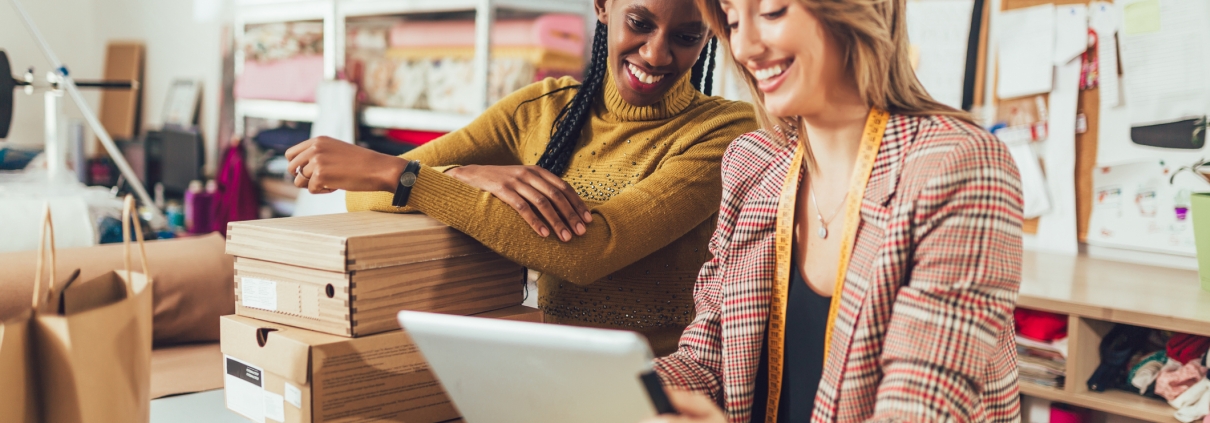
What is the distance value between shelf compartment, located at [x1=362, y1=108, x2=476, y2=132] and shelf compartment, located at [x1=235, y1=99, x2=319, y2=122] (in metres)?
0.40

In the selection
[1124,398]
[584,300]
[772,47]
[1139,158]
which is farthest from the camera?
[1139,158]

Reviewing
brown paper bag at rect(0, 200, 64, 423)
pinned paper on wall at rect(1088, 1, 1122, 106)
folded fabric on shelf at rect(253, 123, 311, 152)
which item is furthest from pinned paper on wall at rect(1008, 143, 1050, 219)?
folded fabric on shelf at rect(253, 123, 311, 152)

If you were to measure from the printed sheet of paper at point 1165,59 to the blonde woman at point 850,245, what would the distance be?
64.5 inches

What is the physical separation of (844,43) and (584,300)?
26.6 inches

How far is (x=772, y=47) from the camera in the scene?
90 centimetres

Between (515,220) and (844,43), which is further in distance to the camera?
(515,220)

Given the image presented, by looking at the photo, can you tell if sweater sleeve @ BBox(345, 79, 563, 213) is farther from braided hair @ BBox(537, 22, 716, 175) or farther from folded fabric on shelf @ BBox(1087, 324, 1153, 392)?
folded fabric on shelf @ BBox(1087, 324, 1153, 392)

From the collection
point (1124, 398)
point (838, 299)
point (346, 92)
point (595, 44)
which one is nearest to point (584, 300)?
point (595, 44)

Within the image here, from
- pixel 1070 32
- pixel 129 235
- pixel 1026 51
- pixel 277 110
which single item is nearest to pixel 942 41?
pixel 1026 51

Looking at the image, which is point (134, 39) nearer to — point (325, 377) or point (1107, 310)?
point (325, 377)

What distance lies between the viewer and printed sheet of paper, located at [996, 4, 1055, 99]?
242 cm

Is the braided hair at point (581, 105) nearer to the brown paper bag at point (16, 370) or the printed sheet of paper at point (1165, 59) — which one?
the brown paper bag at point (16, 370)

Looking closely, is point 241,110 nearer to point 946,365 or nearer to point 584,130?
point 584,130

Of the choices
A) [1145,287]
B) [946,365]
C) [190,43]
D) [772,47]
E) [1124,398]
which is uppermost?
[190,43]
